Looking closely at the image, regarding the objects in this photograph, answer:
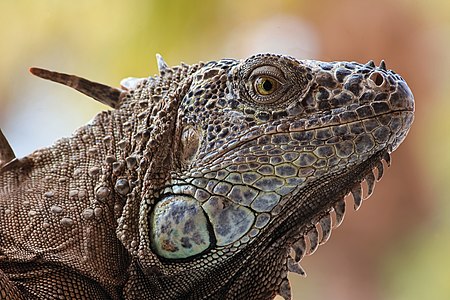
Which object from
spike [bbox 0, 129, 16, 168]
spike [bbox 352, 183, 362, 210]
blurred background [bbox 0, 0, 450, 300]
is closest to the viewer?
spike [bbox 352, 183, 362, 210]

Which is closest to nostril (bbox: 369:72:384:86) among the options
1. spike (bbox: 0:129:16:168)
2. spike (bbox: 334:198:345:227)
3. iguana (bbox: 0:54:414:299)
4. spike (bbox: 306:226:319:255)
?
iguana (bbox: 0:54:414:299)

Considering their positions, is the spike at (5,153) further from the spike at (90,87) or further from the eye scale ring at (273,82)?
the eye scale ring at (273,82)

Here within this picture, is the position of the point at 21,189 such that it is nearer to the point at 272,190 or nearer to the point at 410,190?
the point at 272,190

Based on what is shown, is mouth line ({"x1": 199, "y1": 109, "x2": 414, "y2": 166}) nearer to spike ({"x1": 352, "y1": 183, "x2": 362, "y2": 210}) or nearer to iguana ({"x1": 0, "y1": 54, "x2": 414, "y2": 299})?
iguana ({"x1": 0, "y1": 54, "x2": 414, "y2": 299})

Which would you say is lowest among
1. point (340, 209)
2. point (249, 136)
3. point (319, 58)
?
point (340, 209)

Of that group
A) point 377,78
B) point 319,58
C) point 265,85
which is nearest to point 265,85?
point 265,85

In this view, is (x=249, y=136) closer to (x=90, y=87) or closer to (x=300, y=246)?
(x=300, y=246)
